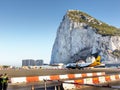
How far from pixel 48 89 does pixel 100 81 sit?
13355 millimetres

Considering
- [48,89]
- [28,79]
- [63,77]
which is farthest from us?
[63,77]

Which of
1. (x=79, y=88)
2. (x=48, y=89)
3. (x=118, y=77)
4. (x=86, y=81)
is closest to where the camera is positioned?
(x=48, y=89)

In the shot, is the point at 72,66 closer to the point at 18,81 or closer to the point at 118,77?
the point at 118,77

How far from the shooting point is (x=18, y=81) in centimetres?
3956

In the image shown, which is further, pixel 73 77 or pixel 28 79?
pixel 73 77

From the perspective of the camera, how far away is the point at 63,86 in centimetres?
2970

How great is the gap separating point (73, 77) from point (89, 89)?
21643 millimetres

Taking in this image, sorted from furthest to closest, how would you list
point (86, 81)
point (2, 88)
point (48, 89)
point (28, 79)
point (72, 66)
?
point (72, 66), point (28, 79), point (86, 81), point (48, 89), point (2, 88)

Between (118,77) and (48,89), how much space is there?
23.7m

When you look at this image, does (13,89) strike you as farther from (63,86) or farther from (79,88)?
(79,88)

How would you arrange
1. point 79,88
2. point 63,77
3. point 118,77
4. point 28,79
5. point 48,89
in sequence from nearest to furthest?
point 48,89
point 79,88
point 28,79
point 63,77
point 118,77

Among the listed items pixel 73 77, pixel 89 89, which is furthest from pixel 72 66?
pixel 89 89

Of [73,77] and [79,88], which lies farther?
[73,77]

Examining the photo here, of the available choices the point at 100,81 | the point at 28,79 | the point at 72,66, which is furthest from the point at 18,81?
the point at 72,66
